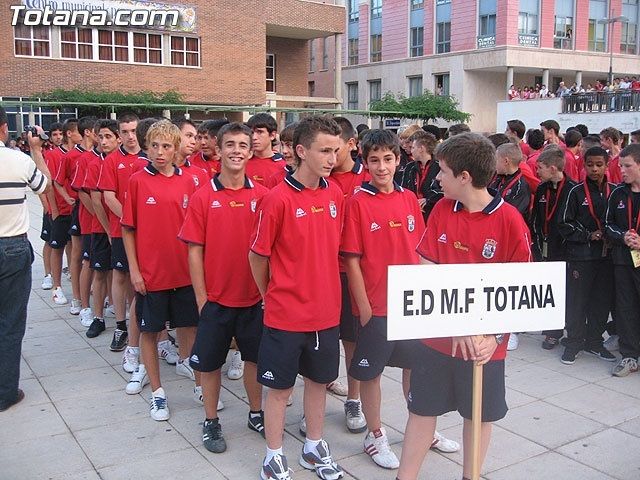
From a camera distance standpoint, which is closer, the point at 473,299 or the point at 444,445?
the point at 473,299

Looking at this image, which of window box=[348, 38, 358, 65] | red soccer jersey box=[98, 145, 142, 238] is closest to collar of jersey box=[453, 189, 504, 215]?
red soccer jersey box=[98, 145, 142, 238]

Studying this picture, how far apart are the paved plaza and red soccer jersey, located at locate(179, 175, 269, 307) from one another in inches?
40.5

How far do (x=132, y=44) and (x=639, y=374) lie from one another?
33968mm

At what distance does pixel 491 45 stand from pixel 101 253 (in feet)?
132

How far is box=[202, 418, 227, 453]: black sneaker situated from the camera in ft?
13.5

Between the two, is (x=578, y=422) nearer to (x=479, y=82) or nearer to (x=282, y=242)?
(x=282, y=242)

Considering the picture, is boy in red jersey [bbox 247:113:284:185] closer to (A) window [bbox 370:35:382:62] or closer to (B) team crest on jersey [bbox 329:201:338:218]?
(B) team crest on jersey [bbox 329:201:338:218]

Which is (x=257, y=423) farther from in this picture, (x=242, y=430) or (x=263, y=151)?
(x=263, y=151)

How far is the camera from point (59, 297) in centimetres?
805

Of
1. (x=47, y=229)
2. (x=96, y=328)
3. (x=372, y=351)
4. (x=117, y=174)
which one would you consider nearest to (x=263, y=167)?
(x=117, y=174)

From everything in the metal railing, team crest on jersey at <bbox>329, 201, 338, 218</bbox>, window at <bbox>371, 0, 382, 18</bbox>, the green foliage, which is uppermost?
window at <bbox>371, 0, 382, 18</bbox>

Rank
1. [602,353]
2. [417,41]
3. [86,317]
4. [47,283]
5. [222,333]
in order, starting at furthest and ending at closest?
[417,41] → [47,283] → [86,317] → [602,353] → [222,333]

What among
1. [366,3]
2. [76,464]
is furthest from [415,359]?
[366,3]

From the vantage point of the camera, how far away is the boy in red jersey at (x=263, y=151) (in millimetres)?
5844
